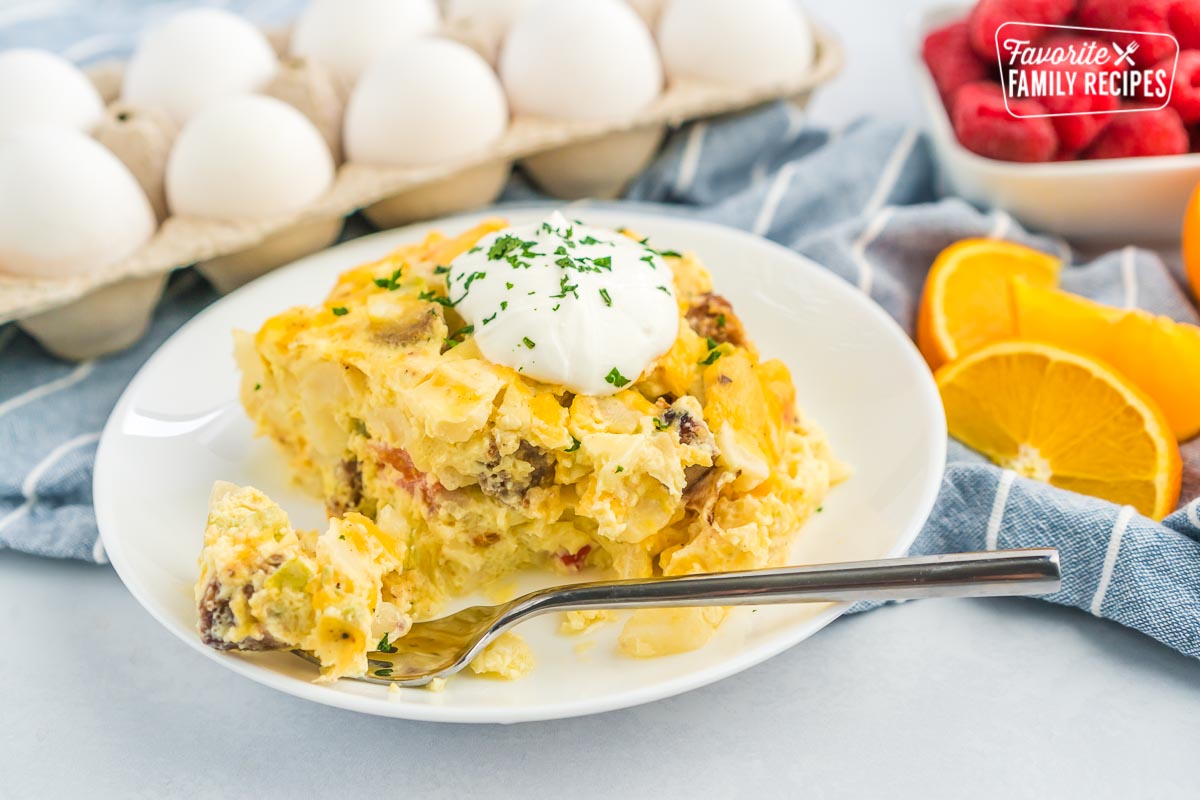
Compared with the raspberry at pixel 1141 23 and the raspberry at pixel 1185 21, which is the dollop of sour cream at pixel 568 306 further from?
the raspberry at pixel 1185 21

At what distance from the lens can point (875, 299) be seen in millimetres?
3133

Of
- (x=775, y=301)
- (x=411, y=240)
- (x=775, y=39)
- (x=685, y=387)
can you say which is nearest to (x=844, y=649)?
(x=685, y=387)

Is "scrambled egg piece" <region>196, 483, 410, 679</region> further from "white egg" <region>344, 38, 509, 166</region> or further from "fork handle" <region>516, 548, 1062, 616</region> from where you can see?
"white egg" <region>344, 38, 509, 166</region>

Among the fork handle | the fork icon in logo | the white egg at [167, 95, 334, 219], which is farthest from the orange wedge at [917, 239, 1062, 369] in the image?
the white egg at [167, 95, 334, 219]

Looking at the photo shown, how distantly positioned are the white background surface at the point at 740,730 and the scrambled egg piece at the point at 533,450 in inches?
10.0

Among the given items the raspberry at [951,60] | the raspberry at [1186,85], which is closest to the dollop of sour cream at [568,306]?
the raspberry at [951,60]

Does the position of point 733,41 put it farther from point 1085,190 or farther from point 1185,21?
point 1185,21

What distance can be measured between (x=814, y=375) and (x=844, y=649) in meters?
0.77

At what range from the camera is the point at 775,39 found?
3.62 meters

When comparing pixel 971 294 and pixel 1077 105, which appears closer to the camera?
pixel 971 294

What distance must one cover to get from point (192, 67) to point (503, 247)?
5.67ft

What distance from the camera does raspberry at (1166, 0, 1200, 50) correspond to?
3.11 m

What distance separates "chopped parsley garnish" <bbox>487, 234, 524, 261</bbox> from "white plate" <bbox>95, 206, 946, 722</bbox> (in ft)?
2.44

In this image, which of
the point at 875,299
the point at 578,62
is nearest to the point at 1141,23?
the point at 875,299
